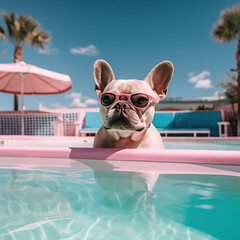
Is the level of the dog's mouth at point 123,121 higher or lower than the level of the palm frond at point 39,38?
lower

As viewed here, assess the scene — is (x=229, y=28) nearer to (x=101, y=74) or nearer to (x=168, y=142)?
(x=168, y=142)

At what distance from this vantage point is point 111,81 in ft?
8.05

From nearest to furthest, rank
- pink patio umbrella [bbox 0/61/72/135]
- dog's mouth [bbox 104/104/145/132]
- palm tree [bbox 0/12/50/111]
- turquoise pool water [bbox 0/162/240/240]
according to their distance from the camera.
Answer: turquoise pool water [bbox 0/162/240/240] < dog's mouth [bbox 104/104/145/132] < pink patio umbrella [bbox 0/61/72/135] < palm tree [bbox 0/12/50/111]

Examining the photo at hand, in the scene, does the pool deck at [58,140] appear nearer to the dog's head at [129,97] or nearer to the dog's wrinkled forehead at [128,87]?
the dog's head at [129,97]

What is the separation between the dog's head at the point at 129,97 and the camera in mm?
1994

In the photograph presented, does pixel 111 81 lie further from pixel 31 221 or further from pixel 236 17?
pixel 236 17

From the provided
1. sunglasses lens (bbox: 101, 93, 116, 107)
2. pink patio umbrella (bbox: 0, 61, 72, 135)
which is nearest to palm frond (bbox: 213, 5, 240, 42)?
pink patio umbrella (bbox: 0, 61, 72, 135)

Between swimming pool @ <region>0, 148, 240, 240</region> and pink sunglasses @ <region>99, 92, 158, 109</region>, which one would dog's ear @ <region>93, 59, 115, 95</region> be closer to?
pink sunglasses @ <region>99, 92, 158, 109</region>

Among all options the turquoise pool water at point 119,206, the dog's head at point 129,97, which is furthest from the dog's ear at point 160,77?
the turquoise pool water at point 119,206

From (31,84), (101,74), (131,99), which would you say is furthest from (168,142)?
(31,84)

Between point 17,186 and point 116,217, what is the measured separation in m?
0.91

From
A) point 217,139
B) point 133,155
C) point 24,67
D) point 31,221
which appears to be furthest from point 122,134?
point 24,67

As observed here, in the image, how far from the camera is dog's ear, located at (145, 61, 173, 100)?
232 cm

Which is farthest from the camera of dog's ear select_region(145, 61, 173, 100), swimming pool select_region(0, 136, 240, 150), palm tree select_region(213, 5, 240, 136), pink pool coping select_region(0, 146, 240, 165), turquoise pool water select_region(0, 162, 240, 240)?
palm tree select_region(213, 5, 240, 136)
